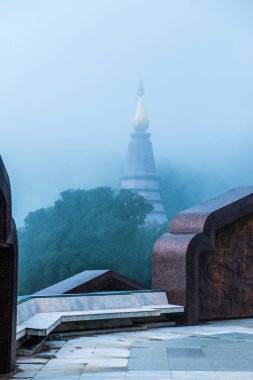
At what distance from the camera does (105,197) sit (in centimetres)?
5384

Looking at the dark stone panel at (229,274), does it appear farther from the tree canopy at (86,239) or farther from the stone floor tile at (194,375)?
the tree canopy at (86,239)

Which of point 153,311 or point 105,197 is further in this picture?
point 105,197

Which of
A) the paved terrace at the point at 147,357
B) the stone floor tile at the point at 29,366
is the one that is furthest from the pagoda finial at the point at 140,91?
the stone floor tile at the point at 29,366

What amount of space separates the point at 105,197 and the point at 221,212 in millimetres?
40481

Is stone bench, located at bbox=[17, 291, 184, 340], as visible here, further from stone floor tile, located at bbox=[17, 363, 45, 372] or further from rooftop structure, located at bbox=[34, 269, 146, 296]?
rooftop structure, located at bbox=[34, 269, 146, 296]

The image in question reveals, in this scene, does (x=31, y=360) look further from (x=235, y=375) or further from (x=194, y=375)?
(x=235, y=375)

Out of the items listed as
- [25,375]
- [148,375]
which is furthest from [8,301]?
[148,375]

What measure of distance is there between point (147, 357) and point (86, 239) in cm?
4127

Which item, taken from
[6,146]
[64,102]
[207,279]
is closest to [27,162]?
[6,146]

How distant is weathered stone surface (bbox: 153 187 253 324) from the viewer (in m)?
13.0

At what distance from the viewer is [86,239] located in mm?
49781

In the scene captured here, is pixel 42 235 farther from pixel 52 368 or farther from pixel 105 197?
pixel 52 368

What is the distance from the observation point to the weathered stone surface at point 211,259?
13023mm

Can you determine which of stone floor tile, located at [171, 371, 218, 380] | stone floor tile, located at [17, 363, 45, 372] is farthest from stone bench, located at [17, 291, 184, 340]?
stone floor tile, located at [171, 371, 218, 380]
